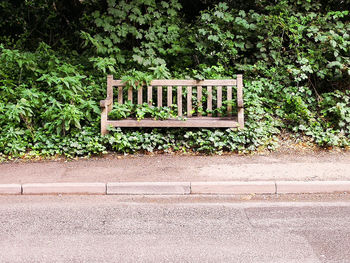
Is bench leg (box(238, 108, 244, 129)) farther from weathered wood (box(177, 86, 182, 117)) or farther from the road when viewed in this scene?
the road

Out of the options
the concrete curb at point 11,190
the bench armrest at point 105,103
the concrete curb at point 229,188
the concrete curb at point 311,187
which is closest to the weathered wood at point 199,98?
the bench armrest at point 105,103

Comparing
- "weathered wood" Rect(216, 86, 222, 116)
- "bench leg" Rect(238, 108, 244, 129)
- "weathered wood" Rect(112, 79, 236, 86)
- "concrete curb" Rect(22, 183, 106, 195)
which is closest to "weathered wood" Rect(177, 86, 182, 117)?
"weathered wood" Rect(112, 79, 236, 86)

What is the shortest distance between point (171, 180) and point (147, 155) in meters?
1.50

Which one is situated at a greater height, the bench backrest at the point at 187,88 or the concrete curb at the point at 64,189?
the bench backrest at the point at 187,88

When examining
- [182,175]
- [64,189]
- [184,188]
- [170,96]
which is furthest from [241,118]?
[64,189]

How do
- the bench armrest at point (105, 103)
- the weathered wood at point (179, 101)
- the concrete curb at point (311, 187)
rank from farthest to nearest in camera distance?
the weathered wood at point (179, 101) → the bench armrest at point (105, 103) → the concrete curb at point (311, 187)

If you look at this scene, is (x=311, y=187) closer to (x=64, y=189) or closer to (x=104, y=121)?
(x=64, y=189)

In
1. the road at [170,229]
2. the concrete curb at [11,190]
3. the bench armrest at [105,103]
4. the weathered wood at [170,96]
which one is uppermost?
the weathered wood at [170,96]

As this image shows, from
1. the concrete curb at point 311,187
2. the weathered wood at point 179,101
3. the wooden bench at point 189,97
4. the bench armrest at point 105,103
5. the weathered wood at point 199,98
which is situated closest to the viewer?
the concrete curb at point 311,187

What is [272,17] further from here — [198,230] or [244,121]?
[198,230]

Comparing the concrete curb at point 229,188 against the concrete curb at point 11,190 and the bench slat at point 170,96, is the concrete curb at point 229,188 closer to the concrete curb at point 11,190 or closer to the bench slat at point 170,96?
the concrete curb at point 11,190

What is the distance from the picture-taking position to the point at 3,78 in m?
9.01

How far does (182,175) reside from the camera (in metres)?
6.38

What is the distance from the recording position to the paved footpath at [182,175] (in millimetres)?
5957
